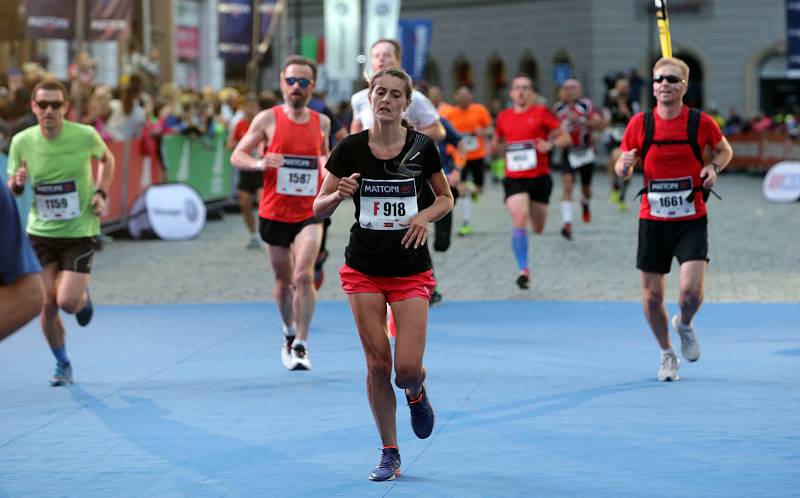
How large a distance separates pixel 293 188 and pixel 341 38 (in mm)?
20169

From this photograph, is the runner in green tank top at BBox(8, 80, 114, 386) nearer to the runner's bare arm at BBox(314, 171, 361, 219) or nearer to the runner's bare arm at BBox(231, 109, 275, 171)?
the runner's bare arm at BBox(231, 109, 275, 171)

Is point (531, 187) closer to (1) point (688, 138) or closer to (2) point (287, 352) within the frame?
(2) point (287, 352)

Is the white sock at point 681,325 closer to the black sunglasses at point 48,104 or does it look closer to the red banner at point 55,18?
the black sunglasses at point 48,104

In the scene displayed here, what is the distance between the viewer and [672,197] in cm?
920

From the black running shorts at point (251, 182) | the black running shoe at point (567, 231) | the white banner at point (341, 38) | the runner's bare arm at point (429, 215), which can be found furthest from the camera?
the white banner at point (341, 38)

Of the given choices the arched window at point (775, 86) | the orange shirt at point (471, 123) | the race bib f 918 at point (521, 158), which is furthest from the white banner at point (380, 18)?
the arched window at point (775, 86)

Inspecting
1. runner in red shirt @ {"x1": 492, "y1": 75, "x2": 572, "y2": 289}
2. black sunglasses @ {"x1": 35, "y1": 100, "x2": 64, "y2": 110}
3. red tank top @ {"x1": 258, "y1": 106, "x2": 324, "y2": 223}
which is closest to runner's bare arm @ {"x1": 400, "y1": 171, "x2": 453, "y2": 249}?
red tank top @ {"x1": 258, "y1": 106, "x2": 324, "y2": 223}

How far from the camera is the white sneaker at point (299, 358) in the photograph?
10.1 m

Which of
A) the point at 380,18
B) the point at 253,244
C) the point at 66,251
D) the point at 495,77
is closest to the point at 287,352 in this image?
the point at 66,251

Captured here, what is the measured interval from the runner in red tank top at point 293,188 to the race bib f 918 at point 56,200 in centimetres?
114

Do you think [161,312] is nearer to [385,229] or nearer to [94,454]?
[94,454]

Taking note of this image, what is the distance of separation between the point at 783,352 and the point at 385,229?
4749 millimetres

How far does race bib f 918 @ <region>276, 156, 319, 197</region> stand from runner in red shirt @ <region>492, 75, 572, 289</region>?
4.68 metres

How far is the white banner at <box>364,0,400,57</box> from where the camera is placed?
→ 2933 centimetres
